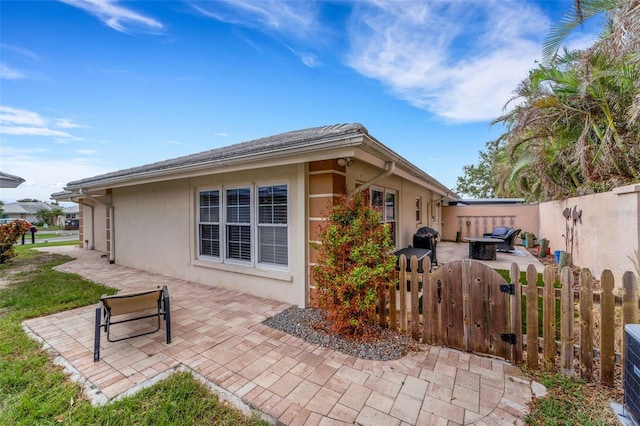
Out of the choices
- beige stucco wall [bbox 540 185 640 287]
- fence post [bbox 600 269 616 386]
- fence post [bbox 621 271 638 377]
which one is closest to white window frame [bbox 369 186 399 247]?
fence post [bbox 600 269 616 386]

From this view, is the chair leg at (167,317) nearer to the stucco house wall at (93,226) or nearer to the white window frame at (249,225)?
the white window frame at (249,225)

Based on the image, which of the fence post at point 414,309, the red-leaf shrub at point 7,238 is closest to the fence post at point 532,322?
the fence post at point 414,309

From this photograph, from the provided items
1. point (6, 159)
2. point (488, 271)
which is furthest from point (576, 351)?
point (6, 159)

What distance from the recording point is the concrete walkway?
2.45 m

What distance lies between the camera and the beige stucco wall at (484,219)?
15.5 m

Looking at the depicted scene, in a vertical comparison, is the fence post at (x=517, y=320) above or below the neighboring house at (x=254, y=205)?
below

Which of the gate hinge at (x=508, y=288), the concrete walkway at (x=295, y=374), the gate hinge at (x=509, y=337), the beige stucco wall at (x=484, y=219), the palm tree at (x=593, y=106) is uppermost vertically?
the palm tree at (x=593, y=106)

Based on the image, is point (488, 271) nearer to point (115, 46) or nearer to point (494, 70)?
point (494, 70)

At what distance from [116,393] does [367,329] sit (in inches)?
124

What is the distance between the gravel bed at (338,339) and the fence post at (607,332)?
75.8 inches

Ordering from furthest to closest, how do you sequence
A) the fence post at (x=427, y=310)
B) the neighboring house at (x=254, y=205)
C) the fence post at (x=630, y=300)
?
the neighboring house at (x=254, y=205)
the fence post at (x=427, y=310)
the fence post at (x=630, y=300)

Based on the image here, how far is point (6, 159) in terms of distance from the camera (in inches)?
689

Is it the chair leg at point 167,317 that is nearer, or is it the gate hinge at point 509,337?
the gate hinge at point 509,337

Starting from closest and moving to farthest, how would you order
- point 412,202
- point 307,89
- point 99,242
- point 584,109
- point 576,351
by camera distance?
point 576,351
point 584,109
point 412,202
point 307,89
point 99,242
